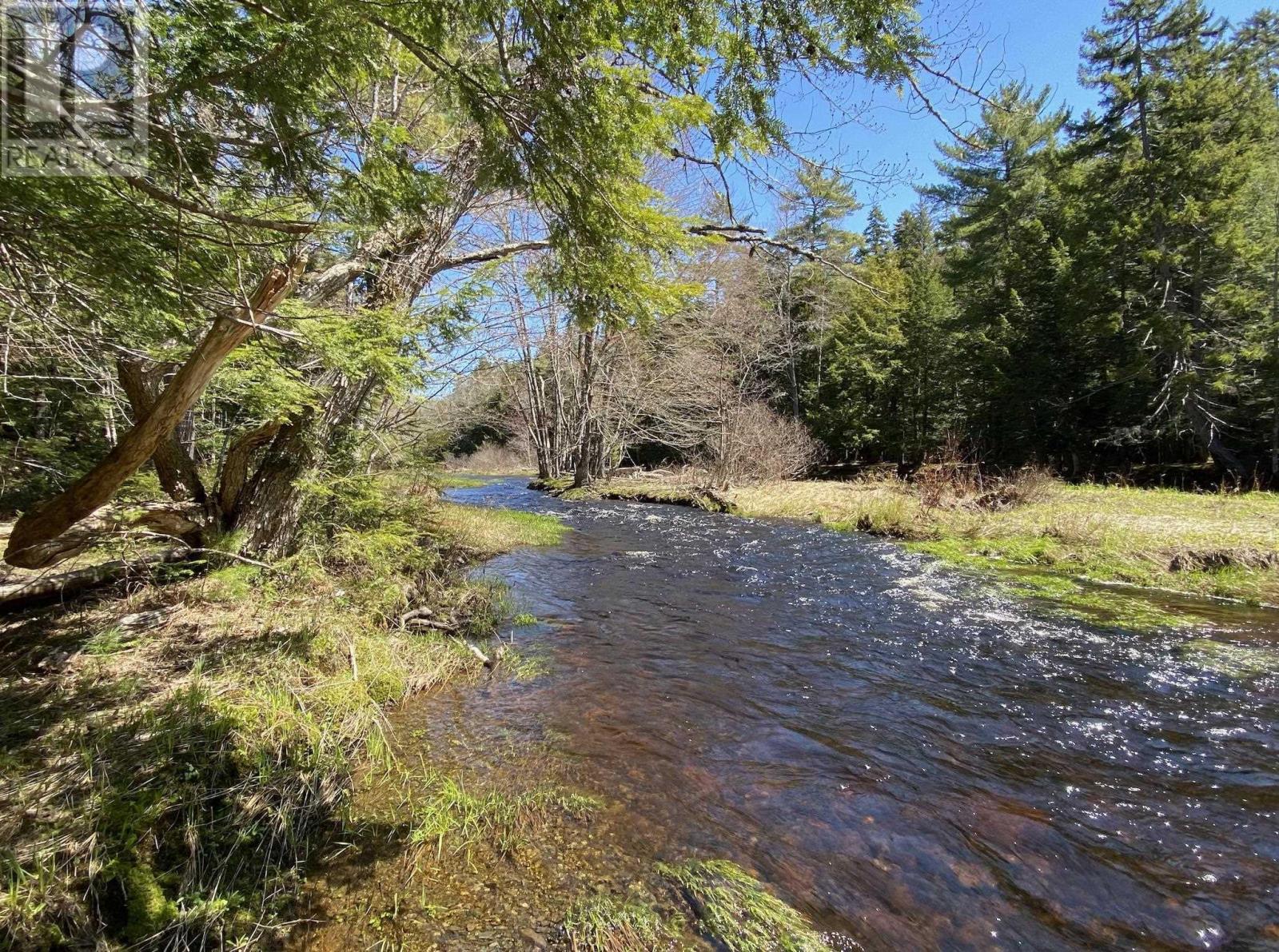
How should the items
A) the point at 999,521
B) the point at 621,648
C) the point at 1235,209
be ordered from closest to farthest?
1. the point at 621,648
2. the point at 999,521
3. the point at 1235,209

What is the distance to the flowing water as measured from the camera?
2.57m

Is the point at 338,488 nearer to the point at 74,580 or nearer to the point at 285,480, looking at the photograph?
the point at 285,480

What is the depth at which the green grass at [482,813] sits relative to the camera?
2752 mm

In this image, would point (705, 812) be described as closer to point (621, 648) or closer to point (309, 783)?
point (309, 783)

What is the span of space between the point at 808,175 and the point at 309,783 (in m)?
4.52

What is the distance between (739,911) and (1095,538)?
9.91 metres

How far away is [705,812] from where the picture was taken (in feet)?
10.2

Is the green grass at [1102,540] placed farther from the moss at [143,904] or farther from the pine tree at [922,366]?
the pine tree at [922,366]

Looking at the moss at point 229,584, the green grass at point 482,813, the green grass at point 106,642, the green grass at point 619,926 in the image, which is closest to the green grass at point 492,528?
the moss at point 229,584

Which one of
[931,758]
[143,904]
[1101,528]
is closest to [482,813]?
[143,904]

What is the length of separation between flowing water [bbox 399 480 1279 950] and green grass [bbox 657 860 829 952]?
4.4 inches

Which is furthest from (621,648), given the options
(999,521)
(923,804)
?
(999,521)

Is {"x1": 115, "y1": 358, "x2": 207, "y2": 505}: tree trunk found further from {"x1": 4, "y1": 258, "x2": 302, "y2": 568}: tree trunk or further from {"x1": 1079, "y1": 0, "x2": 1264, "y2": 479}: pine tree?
{"x1": 1079, "y1": 0, "x2": 1264, "y2": 479}: pine tree

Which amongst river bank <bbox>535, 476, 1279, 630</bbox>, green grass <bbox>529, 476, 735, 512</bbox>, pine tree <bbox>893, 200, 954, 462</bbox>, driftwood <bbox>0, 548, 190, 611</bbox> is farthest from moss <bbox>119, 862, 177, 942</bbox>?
pine tree <bbox>893, 200, 954, 462</bbox>
